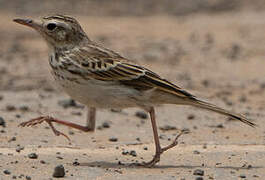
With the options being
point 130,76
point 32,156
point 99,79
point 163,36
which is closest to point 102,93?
point 99,79

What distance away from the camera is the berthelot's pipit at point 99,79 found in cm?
881

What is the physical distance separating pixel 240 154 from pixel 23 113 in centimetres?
424

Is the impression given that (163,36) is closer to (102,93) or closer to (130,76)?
(130,76)

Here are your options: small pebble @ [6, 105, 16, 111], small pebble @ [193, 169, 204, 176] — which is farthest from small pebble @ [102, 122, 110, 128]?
small pebble @ [193, 169, 204, 176]

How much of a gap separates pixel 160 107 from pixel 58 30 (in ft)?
15.7

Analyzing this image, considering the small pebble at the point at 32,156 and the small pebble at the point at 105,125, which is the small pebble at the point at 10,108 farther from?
the small pebble at the point at 32,156

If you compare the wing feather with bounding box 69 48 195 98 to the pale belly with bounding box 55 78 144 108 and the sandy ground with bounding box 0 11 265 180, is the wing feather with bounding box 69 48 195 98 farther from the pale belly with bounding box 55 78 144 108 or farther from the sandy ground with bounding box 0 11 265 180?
the sandy ground with bounding box 0 11 265 180

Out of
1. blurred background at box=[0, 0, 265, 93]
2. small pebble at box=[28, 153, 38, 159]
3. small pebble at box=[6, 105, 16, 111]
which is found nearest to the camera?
small pebble at box=[28, 153, 38, 159]

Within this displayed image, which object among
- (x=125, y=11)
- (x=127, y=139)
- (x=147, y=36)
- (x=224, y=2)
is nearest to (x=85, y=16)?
(x=125, y=11)

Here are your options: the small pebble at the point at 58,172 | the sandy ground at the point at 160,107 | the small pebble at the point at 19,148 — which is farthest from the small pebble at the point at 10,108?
the small pebble at the point at 58,172

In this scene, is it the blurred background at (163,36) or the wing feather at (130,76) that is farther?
the blurred background at (163,36)

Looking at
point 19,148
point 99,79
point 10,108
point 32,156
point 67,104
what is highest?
point 67,104

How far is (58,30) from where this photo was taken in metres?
9.27

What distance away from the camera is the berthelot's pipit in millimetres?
8812
